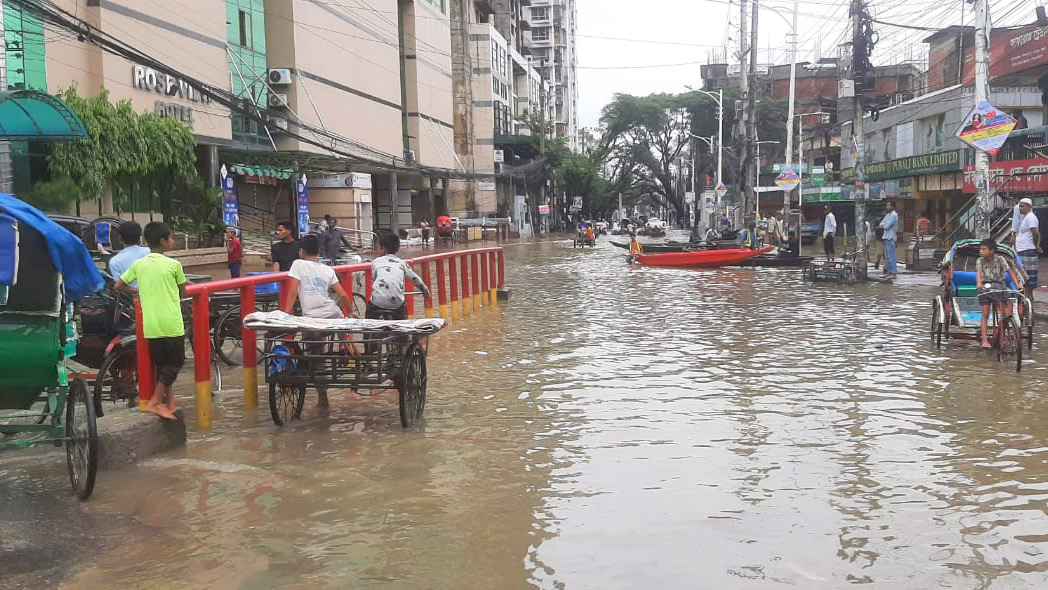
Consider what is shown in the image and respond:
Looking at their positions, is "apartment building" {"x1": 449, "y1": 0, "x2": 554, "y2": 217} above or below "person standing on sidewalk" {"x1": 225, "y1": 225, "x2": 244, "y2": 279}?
above

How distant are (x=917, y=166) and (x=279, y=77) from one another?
2784 cm

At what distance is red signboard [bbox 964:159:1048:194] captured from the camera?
27.8 metres

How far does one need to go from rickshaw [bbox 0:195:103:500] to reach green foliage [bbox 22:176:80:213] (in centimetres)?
1744

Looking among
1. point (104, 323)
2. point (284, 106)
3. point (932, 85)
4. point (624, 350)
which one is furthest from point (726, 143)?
point (104, 323)

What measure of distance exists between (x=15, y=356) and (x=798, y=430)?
586 centimetres

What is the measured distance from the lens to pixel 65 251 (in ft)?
19.7

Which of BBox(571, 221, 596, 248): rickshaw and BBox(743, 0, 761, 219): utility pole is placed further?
BBox(571, 221, 596, 248): rickshaw

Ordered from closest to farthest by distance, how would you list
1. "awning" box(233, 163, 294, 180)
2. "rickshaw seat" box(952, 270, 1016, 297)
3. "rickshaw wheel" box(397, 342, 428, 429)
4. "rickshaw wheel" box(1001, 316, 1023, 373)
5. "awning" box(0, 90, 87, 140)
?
"rickshaw wheel" box(397, 342, 428, 429) → "rickshaw wheel" box(1001, 316, 1023, 373) → "rickshaw seat" box(952, 270, 1016, 297) → "awning" box(0, 90, 87, 140) → "awning" box(233, 163, 294, 180)

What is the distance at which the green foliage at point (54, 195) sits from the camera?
71.7 ft

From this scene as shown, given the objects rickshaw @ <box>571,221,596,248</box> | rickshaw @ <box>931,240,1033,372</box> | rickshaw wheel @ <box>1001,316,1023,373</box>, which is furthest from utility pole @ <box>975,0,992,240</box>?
rickshaw @ <box>571,221,596,248</box>

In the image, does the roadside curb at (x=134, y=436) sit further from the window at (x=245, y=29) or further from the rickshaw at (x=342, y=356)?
the window at (x=245, y=29)

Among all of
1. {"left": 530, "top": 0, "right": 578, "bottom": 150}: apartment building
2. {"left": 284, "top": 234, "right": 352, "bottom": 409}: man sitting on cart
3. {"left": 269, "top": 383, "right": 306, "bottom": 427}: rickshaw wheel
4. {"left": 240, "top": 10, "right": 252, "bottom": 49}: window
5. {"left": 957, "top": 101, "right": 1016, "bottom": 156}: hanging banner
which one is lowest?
{"left": 269, "top": 383, "right": 306, "bottom": 427}: rickshaw wheel

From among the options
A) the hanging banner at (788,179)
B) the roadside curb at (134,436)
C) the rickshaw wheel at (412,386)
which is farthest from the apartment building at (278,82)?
the hanging banner at (788,179)

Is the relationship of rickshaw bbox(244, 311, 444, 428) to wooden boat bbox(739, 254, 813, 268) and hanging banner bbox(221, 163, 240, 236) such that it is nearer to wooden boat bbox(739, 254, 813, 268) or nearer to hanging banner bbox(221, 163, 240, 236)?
hanging banner bbox(221, 163, 240, 236)
